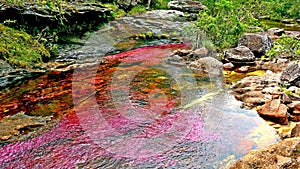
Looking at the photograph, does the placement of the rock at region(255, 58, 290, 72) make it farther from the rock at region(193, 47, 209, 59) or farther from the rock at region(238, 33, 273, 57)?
the rock at region(193, 47, 209, 59)

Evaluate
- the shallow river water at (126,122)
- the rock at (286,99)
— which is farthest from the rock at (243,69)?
the rock at (286,99)

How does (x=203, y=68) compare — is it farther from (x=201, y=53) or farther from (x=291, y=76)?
(x=291, y=76)

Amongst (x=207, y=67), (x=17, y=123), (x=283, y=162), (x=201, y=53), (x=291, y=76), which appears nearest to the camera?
(x=283, y=162)

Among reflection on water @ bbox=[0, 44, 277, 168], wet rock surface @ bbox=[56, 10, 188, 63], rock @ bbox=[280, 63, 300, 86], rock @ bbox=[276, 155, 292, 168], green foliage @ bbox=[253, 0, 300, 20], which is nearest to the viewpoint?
rock @ bbox=[276, 155, 292, 168]

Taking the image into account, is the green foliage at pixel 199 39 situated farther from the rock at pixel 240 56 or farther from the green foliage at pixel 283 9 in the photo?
the green foliage at pixel 283 9

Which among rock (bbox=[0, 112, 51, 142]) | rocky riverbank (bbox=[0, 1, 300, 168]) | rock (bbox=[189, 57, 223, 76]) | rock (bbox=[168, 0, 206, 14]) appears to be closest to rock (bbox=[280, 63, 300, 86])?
rocky riverbank (bbox=[0, 1, 300, 168])

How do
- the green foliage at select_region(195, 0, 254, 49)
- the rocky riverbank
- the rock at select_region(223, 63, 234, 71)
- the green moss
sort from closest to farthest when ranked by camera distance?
the green moss < the rocky riverbank < the rock at select_region(223, 63, 234, 71) < the green foliage at select_region(195, 0, 254, 49)

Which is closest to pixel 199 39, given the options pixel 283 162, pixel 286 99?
pixel 286 99

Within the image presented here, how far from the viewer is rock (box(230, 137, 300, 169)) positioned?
358 centimetres

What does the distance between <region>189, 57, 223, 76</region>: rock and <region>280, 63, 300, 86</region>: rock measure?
8.66ft

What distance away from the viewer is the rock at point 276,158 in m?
3.58

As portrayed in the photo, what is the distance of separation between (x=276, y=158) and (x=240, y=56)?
9077 mm

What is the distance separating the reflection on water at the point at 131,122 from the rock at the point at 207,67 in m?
0.94

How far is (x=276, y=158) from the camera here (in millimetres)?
3814
